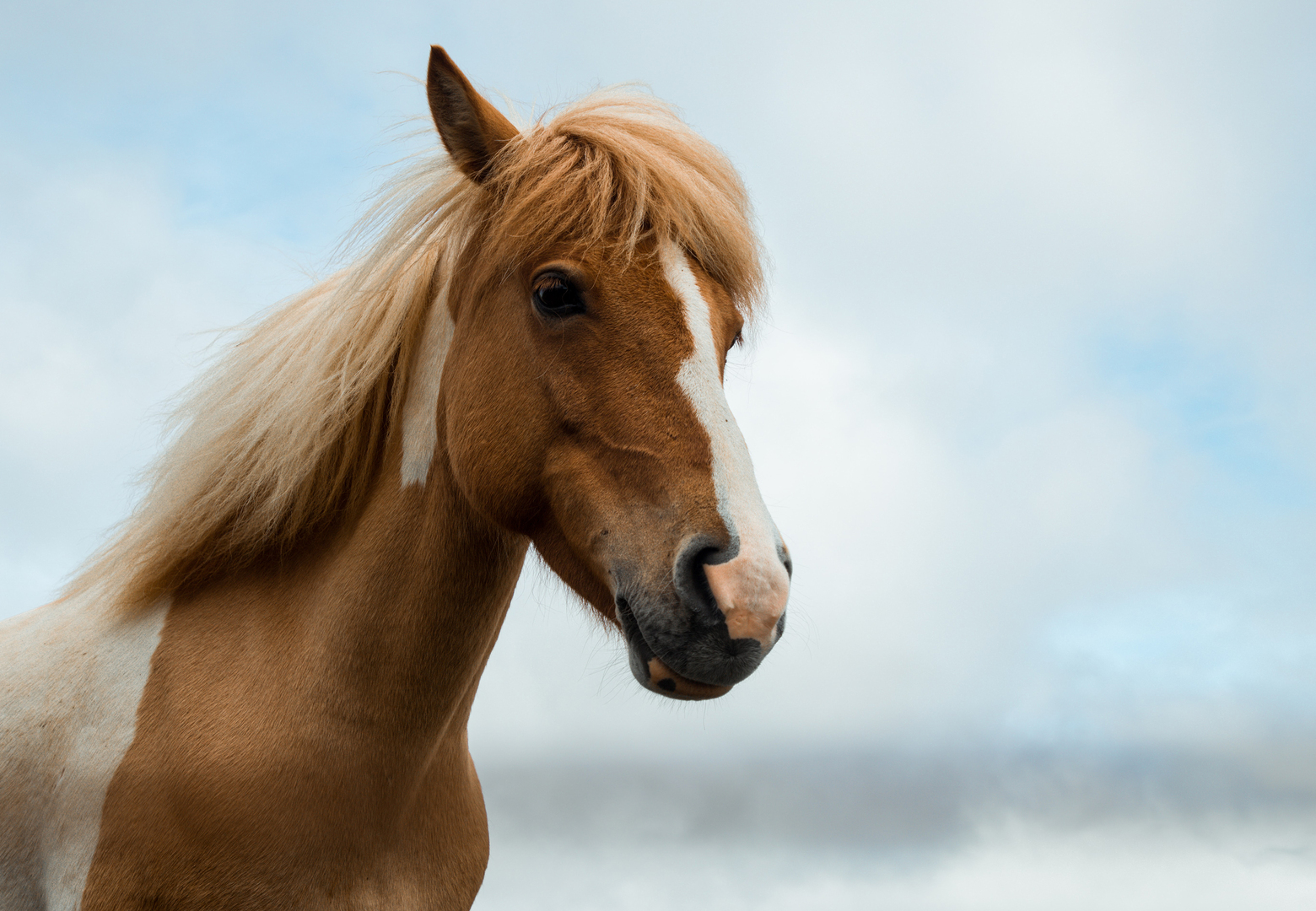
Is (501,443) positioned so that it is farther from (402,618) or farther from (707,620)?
(707,620)

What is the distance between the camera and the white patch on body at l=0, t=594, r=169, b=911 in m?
2.86

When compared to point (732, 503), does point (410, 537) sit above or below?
below

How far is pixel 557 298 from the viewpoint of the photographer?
2.65 metres

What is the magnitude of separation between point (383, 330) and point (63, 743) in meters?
1.60

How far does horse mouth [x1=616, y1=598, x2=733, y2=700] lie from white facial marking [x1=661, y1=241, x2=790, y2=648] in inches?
9.3

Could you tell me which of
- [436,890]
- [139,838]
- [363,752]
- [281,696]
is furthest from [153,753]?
[436,890]

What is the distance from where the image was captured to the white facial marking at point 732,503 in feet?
7.01

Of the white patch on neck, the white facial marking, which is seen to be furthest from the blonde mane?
the white facial marking

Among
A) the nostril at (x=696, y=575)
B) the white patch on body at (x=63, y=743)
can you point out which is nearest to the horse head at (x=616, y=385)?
the nostril at (x=696, y=575)

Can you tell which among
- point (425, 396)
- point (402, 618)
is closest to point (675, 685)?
point (402, 618)

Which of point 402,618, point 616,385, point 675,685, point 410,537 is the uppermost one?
point 616,385

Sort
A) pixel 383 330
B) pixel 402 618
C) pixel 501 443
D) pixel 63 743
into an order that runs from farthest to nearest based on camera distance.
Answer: pixel 383 330
pixel 63 743
pixel 402 618
pixel 501 443

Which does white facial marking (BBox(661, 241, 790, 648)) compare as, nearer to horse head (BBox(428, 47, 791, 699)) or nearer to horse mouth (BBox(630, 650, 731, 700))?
horse head (BBox(428, 47, 791, 699))

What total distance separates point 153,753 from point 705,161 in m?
2.44
